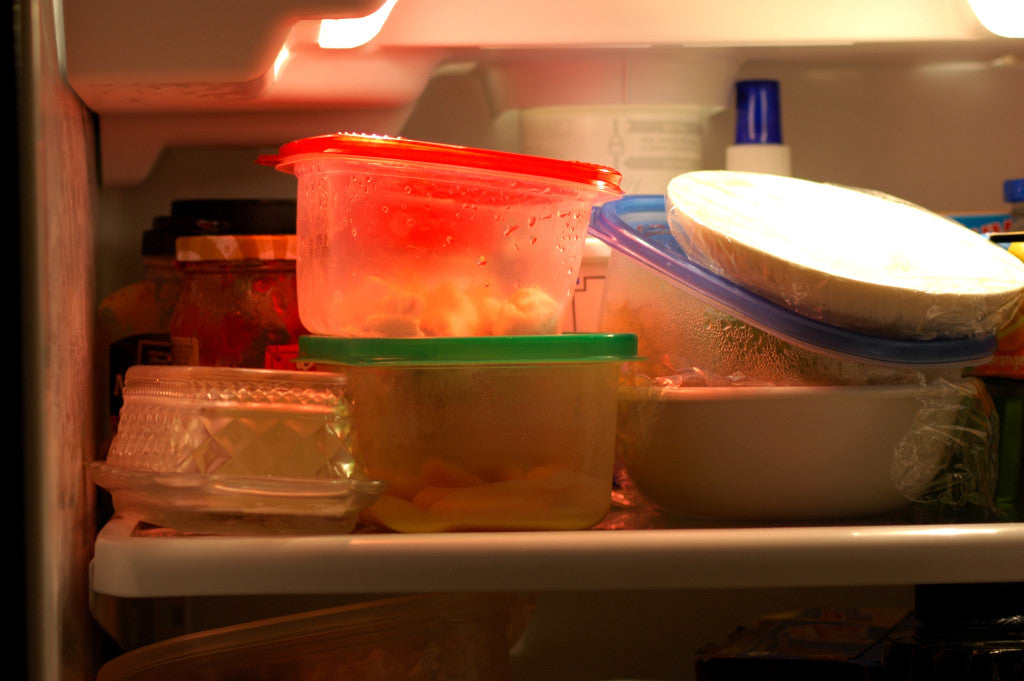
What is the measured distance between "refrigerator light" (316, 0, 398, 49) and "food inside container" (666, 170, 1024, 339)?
318mm

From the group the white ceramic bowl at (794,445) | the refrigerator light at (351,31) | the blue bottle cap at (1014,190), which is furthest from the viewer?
the blue bottle cap at (1014,190)

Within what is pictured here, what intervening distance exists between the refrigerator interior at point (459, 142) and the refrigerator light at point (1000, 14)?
1cm

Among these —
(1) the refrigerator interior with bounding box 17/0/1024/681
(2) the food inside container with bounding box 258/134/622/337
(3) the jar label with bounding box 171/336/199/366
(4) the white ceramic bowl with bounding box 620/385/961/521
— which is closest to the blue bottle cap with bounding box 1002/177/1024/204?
(1) the refrigerator interior with bounding box 17/0/1024/681

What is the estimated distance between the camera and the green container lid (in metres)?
0.70

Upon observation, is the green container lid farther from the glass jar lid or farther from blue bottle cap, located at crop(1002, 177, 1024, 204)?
blue bottle cap, located at crop(1002, 177, 1024, 204)

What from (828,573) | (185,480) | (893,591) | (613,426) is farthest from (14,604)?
(893,591)

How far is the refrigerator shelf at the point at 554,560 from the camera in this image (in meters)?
0.65

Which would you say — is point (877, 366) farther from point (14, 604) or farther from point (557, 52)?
point (14, 604)

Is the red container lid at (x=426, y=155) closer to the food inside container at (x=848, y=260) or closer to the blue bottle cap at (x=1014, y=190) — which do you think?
the food inside container at (x=848, y=260)

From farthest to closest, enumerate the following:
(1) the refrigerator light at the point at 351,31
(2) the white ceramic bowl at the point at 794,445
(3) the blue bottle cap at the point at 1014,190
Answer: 1. (3) the blue bottle cap at the point at 1014,190
2. (1) the refrigerator light at the point at 351,31
3. (2) the white ceramic bowl at the point at 794,445

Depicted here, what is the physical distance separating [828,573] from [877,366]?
0.17 m

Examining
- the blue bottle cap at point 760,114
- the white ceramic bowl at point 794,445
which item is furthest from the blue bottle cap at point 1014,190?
the white ceramic bowl at point 794,445

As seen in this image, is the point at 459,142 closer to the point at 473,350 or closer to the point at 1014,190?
the point at 473,350

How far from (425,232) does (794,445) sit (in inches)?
13.3
